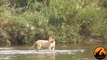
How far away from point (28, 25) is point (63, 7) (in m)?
3.23

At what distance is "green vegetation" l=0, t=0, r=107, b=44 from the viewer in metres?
21.9

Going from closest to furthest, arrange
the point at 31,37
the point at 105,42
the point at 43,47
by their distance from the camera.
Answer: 1. the point at 43,47
2. the point at 31,37
3. the point at 105,42

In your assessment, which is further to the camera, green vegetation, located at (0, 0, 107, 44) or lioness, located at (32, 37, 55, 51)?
green vegetation, located at (0, 0, 107, 44)

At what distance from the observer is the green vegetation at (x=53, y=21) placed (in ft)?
71.9

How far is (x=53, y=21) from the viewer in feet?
77.0

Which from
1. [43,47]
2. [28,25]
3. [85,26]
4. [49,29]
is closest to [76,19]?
[85,26]

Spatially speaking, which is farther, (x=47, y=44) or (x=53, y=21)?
(x=53, y=21)

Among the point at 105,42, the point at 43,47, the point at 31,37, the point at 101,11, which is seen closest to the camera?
the point at 43,47

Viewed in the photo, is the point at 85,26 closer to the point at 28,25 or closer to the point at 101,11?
the point at 101,11

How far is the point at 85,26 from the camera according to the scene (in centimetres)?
2459

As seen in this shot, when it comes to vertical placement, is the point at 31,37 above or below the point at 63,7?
below

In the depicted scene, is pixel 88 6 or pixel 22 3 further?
pixel 22 3

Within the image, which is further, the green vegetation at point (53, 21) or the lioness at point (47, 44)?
the green vegetation at point (53, 21)

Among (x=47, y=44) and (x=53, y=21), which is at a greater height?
(x=53, y=21)
